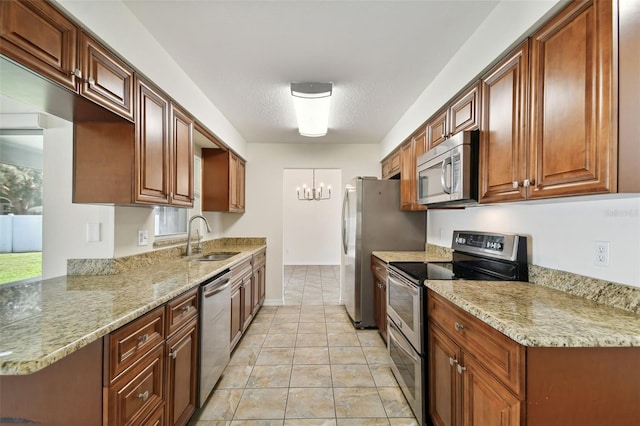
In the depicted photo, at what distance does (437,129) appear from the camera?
2.42 m

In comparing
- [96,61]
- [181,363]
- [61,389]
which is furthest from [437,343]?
[96,61]

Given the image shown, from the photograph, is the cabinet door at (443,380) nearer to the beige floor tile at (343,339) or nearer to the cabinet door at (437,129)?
the beige floor tile at (343,339)

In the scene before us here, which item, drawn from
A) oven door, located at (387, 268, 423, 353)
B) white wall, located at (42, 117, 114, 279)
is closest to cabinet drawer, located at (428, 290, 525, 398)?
oven door, located at (387, 268, 423, 353)

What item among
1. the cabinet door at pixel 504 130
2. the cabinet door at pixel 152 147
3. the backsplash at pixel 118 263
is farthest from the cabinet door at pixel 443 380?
the backsplash at pixel 118 263

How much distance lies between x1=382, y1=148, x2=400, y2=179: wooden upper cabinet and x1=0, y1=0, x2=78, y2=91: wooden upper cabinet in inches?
120

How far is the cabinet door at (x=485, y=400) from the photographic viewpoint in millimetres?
1037

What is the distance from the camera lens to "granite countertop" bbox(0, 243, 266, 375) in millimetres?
A: 836

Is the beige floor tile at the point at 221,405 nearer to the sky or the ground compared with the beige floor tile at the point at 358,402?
nearer to the ground

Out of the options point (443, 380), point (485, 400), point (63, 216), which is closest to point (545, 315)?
point (485, 400)

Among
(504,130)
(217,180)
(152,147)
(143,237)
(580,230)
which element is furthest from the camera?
(217,180)

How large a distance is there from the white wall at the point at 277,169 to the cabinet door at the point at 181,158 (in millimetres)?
2000

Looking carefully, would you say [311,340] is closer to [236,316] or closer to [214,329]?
A: [236,316]

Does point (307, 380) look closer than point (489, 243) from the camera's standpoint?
No

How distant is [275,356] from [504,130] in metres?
2.59
